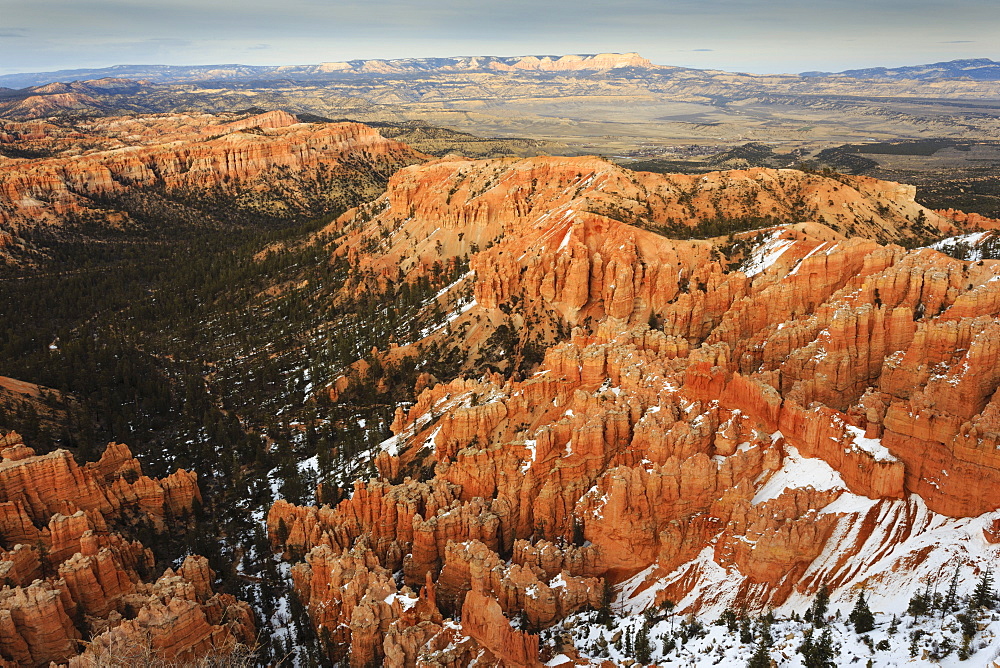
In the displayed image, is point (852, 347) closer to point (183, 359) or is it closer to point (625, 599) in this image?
point (625, 599)

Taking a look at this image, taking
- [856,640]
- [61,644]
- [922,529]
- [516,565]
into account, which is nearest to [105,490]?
[61,644]

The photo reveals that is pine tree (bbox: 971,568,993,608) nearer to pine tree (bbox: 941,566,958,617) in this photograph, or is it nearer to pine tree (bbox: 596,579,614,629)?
pine tree (bbox: 941,566,958,617)

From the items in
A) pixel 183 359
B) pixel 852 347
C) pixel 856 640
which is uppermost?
pixel 852 347

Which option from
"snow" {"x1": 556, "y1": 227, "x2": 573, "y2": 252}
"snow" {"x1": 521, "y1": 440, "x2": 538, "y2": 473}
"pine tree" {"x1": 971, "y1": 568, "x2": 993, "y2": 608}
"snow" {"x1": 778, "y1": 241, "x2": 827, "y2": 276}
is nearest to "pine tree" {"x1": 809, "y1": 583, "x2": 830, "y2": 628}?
"pine tree" {"x1": 971, "y1": 568, "x2": 993, "y2": 608}

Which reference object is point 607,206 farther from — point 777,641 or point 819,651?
point 819,651

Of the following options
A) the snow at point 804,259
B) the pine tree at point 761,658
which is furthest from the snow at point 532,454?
the snow at point 804,259

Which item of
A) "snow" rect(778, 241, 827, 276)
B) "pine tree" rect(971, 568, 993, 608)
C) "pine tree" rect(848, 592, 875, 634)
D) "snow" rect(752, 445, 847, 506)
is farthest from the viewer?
"snow" rect(778, 241, 827, 276)
